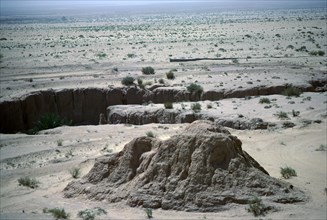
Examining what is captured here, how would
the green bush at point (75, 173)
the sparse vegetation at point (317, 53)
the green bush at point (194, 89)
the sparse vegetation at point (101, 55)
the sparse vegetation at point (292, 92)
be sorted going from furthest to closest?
the sparse vegetation at point (101, 55) → the sparse vegetation at point (317, 53) → the green bush at point (194, 89) → the sparse vegetation at point (292, 92) → the green bush at point (75, 173)

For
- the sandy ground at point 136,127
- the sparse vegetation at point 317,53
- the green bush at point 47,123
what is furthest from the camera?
the sparse vegetation at point 317,53

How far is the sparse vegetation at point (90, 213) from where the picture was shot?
391 inches

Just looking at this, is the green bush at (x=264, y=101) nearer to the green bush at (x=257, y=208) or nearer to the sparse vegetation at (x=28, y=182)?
the sparse vegetation at (x=28, y=182)

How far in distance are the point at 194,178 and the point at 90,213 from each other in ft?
7.78

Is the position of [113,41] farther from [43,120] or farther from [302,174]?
[302,174]

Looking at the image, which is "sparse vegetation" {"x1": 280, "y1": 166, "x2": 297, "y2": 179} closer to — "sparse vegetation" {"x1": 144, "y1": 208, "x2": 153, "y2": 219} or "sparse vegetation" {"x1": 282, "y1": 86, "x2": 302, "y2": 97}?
"sparse vegetation" {"x1": 144, "y1": 208, "x2": 153, "y2": 219}

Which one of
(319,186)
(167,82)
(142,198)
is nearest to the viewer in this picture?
(142,198)

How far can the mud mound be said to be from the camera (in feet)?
34.3

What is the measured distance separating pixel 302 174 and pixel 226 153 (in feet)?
12.1

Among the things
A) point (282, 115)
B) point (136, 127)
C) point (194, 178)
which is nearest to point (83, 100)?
point (136, 127)

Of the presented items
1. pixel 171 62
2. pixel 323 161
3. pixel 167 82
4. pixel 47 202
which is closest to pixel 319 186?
pixel 323 161

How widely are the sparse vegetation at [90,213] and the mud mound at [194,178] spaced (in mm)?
752

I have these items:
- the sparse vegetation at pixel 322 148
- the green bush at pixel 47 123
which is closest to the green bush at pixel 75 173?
the sparse vegetation at pixel 322 148

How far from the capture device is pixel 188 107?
21.9 meters
